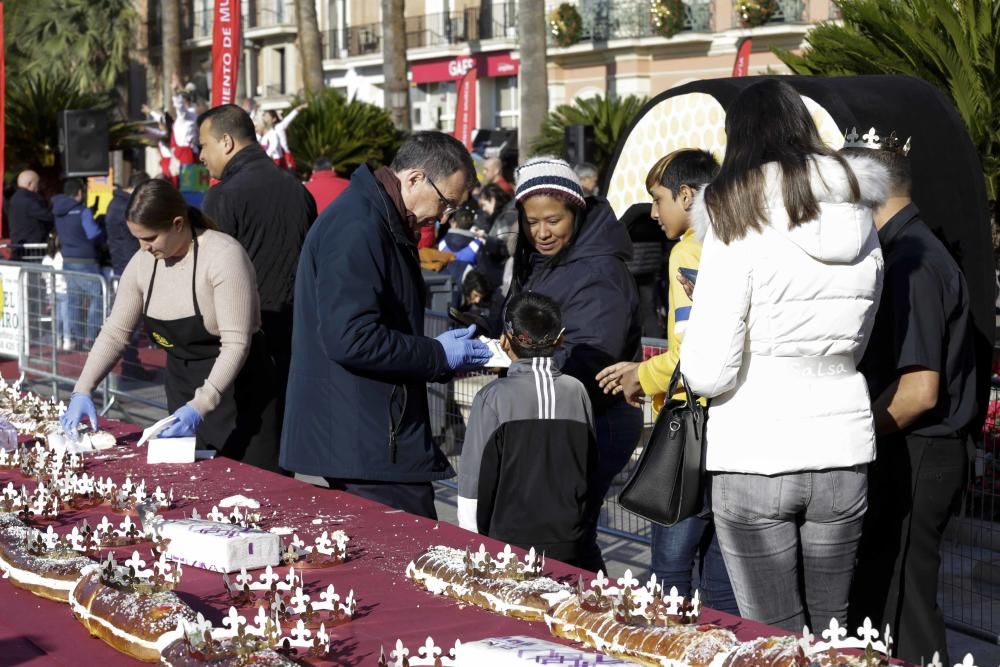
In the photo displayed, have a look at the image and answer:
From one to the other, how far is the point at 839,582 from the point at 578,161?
10.8 meters

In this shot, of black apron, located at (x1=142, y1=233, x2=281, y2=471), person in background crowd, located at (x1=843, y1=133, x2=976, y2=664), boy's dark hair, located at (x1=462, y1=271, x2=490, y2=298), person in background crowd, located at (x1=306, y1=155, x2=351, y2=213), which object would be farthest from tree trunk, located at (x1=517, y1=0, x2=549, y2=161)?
person in background crowd, located at (x1=843, y1=133, x2=976, y2=664)

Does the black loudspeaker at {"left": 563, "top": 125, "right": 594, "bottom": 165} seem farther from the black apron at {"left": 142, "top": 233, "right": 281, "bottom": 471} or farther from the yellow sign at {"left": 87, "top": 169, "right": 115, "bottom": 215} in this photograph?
the black apron at {"left": 142, "top": 233, "right": 281, "bottom": 471}

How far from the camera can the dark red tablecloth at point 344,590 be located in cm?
272

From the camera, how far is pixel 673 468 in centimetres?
361

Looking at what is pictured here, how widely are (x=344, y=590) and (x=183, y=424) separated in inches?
71.3

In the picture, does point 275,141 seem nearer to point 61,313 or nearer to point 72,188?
point 72,188

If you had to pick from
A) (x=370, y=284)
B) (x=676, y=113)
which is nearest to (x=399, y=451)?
(x=370, y=284)

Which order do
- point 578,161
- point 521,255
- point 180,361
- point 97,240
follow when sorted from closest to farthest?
point 521,255 → point 180,361 → point 578,161 → point 97,240

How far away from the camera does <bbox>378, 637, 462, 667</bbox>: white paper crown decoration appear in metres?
2.43

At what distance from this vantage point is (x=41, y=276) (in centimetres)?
960

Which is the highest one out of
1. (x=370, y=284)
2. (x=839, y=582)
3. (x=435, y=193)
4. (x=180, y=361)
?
(x=435, y=193)

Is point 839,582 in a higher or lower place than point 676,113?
lower

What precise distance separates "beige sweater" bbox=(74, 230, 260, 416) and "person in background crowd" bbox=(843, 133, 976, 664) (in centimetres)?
223

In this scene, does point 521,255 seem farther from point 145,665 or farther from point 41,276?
point 41,276
